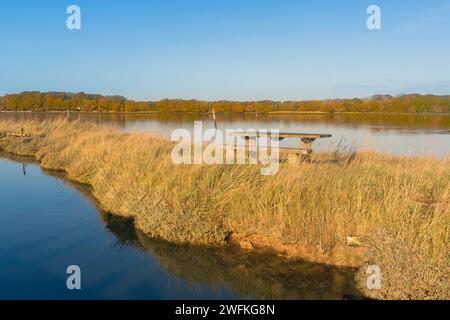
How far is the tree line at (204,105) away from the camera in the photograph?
174 ft

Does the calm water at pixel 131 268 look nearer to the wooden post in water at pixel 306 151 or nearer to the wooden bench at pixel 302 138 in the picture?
the wooden post in water at pixel 306 151

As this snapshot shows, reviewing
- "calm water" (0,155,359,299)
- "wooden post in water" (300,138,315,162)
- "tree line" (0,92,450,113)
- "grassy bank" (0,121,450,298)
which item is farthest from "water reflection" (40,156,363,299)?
"tree line" (0,92,450,113)

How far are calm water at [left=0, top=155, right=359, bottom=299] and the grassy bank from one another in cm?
35

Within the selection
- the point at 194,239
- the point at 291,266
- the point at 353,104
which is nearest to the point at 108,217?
the point at 194,239

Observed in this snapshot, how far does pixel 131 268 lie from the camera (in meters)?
5.61

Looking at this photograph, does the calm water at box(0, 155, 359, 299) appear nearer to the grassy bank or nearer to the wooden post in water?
the grassy bank

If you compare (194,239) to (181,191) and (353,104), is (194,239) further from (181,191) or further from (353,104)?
(353,104)

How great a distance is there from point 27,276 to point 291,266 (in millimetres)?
4003

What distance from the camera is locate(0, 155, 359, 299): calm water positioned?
191 inches

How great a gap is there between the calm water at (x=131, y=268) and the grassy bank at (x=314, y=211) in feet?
1.15

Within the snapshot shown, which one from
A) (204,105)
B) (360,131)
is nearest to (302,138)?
(360,131)

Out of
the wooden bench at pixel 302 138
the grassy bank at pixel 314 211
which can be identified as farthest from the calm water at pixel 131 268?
the wooden bench at pixel 302 138
